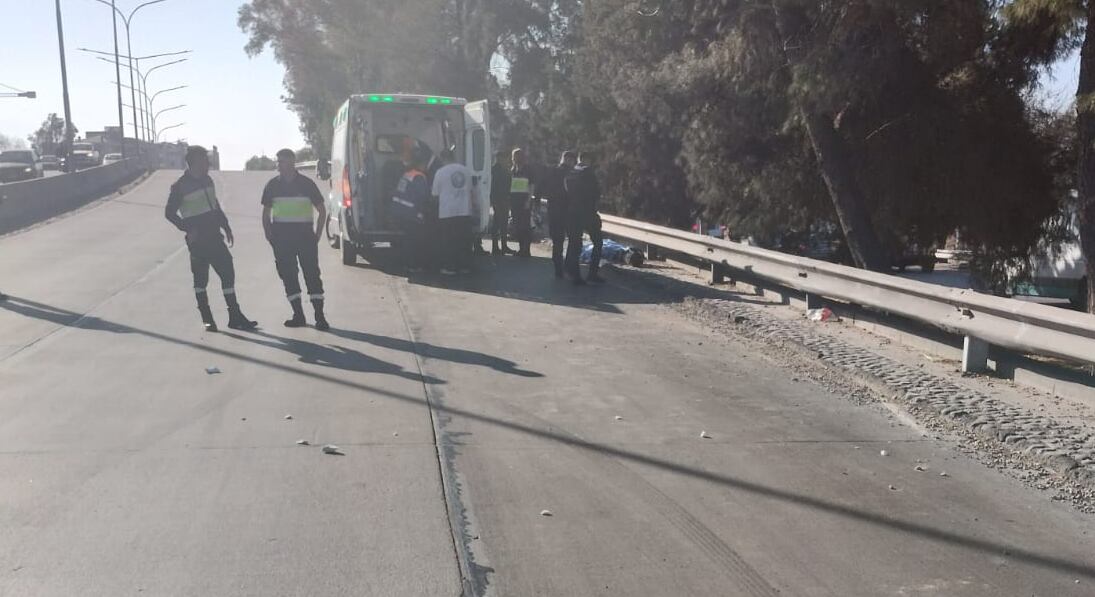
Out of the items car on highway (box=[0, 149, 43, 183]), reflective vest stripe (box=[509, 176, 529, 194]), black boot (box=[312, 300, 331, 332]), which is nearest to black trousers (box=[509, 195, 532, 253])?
reflective vest stripe (box=[509, 176, 529, 194])

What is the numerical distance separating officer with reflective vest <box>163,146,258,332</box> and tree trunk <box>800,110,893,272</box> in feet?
28.5

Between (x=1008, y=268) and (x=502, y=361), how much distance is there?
10820mm

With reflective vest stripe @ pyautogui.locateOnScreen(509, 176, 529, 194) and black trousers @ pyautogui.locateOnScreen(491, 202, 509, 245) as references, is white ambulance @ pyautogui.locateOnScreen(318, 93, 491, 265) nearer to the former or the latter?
reflective vest stripe @ pyautogui.locateOnScreen(509, 176, 529, 194)

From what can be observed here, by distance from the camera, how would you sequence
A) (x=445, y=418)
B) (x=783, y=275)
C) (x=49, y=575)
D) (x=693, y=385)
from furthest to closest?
1. (x=783, y=275)
2. (x=693, y=385)
3. (x=445, y=418)
4. (x=49, y=575)

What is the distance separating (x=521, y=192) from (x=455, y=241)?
2.62 m

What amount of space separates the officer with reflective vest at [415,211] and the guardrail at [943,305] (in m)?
4.01

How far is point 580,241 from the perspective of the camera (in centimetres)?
1390

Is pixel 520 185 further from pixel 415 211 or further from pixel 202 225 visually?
pixel 202 225

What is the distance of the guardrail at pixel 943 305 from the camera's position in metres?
7.10

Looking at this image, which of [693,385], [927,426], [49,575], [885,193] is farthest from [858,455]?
[885,193]

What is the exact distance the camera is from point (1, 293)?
1248cm

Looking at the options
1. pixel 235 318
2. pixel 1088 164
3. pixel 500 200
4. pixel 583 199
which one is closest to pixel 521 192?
pixel 500 200

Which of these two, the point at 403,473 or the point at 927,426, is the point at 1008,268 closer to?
the point at 927,426

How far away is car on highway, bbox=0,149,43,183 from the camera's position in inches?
1620
